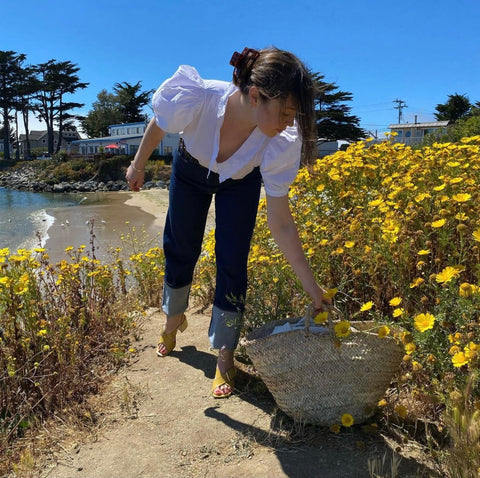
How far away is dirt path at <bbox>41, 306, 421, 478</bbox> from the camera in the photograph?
5.65 ft

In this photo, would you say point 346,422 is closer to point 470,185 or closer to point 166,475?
point 166,475

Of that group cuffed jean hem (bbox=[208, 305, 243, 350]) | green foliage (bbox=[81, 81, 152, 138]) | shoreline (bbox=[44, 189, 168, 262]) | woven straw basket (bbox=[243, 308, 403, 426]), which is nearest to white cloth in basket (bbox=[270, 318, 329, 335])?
woven straw basket (bbox=[243, 308, 403, 426])

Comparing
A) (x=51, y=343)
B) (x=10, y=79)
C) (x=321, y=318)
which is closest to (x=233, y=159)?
(x=321, y=318)

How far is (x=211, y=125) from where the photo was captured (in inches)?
84.4

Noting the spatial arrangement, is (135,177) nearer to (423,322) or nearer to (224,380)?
(224,380)

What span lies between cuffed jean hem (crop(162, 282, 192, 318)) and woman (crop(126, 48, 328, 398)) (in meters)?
0.12

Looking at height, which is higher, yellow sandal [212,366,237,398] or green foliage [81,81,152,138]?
green foliage [81,81,152,138]

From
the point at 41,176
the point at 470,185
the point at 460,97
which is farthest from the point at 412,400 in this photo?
the point at 460,97

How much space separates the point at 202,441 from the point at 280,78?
1.50 m

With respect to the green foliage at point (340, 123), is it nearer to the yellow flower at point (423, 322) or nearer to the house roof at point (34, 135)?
the yellow flower at point (423, 322)

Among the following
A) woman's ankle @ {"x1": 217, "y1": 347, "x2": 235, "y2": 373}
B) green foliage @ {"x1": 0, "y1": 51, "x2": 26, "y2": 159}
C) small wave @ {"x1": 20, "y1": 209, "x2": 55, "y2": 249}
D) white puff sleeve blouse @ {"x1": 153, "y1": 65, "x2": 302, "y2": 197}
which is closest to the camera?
white puff sleeve blouse @ {"x1": 153, "y1": 65, "x2": 302, "y2": 197}

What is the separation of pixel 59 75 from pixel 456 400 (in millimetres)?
61743

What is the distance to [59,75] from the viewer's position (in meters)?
55.3

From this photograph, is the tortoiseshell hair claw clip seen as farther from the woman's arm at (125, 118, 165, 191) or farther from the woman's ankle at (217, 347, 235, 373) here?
the woman's ankle at (217, 347, 235, 373)
